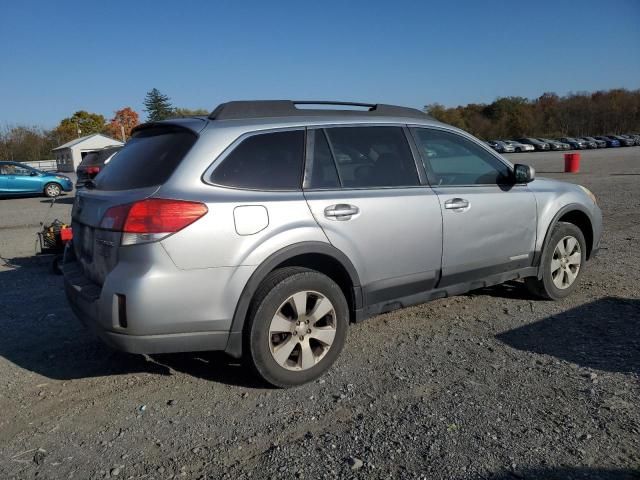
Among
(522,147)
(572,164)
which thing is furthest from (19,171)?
(522,147)

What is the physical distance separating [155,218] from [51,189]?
21025mm

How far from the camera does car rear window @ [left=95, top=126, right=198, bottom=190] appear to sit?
3.36 m

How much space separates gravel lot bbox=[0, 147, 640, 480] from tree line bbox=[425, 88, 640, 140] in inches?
3369

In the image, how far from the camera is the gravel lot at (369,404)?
272 cm

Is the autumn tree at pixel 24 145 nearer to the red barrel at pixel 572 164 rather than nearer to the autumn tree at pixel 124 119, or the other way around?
the autumn tree at pixel 124 119

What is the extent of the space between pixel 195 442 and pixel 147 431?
34cm

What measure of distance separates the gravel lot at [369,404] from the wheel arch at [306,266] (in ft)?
1.48

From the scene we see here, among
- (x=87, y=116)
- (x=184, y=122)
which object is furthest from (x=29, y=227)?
(x=87, y=116)

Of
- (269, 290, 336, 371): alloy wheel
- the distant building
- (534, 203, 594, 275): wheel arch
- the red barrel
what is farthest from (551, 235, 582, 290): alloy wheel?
the distant building

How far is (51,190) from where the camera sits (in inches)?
850

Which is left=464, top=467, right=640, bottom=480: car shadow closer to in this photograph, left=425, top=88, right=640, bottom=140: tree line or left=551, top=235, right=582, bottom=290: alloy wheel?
left=551, top=235, right=582, bottom=290: alloy wheel

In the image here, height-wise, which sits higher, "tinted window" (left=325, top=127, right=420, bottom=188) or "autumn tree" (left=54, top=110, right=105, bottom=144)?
"autumn tree" (left=54, top=110, right=105, bottom=144)

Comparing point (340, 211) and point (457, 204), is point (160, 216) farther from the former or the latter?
point (457, 204)

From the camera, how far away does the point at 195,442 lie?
2961mm
